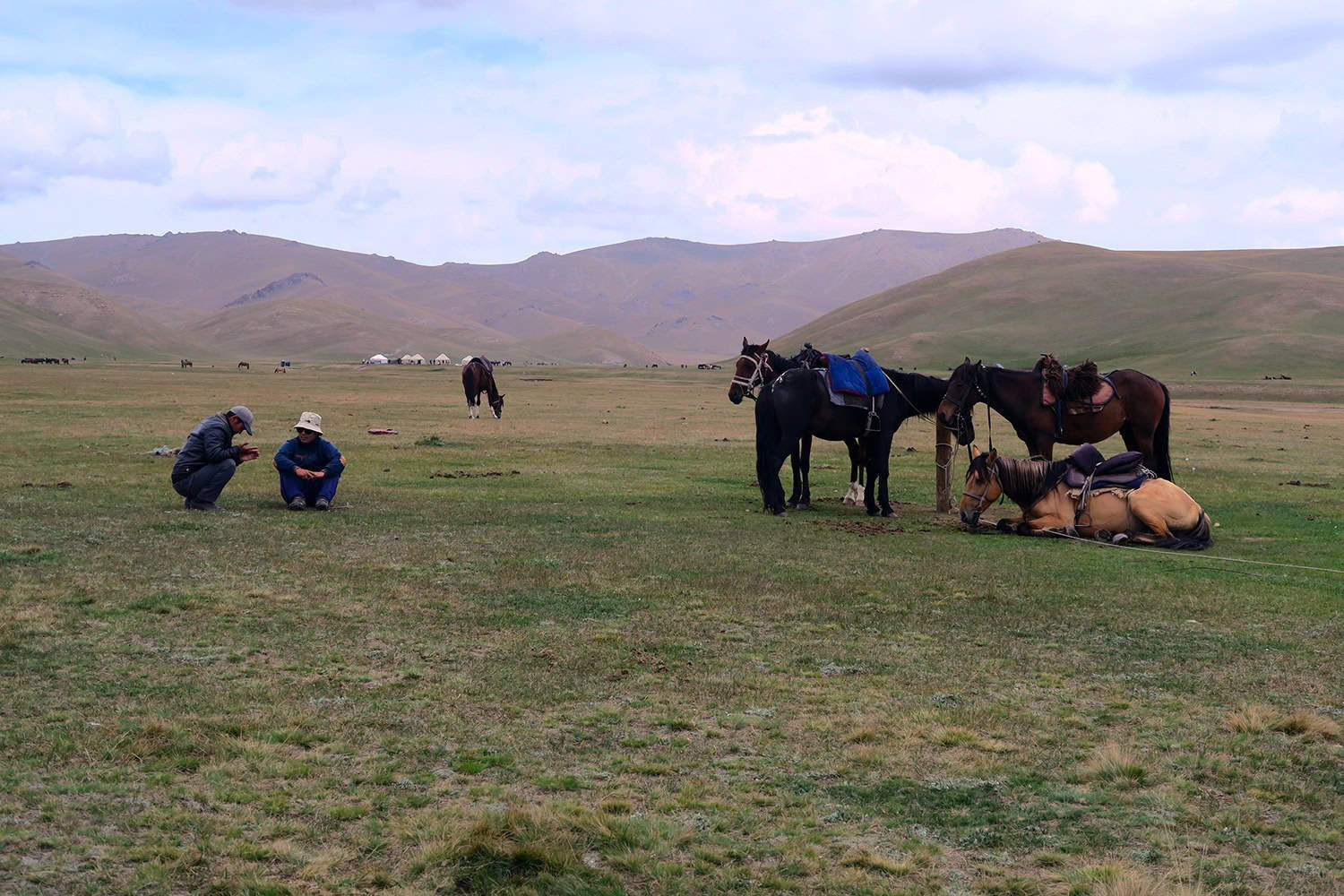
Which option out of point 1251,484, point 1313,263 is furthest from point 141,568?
point 1313,263

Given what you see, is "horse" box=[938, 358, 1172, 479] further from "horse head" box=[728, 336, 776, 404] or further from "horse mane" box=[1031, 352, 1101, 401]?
"horse head" box=[728, 336, 776, 404]

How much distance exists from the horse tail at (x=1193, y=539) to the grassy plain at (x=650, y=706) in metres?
0.28

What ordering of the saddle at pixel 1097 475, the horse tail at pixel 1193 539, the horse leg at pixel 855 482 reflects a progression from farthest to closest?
the horse leg at pixel 855 482 < the saddle at pixel 1097 475 < the horse tail at pixel 1193 539

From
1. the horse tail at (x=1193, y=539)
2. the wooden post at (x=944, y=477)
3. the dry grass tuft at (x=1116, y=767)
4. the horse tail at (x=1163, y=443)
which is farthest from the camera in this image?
the wooden post at (x=944, y=477)

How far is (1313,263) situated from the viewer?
571ft

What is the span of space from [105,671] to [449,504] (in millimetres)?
9385

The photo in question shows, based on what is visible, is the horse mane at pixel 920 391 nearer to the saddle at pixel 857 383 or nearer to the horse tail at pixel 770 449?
the saddle at pixel 857 383

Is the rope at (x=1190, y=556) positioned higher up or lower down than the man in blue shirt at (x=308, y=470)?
lower down

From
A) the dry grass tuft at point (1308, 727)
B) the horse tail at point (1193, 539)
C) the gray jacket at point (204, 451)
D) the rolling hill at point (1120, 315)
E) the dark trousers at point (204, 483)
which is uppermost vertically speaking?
the rolling hill at point (1120, 315)

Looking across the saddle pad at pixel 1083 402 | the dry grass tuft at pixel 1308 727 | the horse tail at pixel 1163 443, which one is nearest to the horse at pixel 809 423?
the saddle pad at pixel 1083 402

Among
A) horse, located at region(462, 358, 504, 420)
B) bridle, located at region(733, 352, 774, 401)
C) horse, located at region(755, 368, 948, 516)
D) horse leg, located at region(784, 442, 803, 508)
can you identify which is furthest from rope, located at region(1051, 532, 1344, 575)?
horse, located at region(462, 358, 504, 420)

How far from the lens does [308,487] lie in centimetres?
1611

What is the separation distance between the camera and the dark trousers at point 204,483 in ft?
50.5

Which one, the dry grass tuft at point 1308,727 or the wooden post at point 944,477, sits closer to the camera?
the dry grass tuft at point 1308,727
